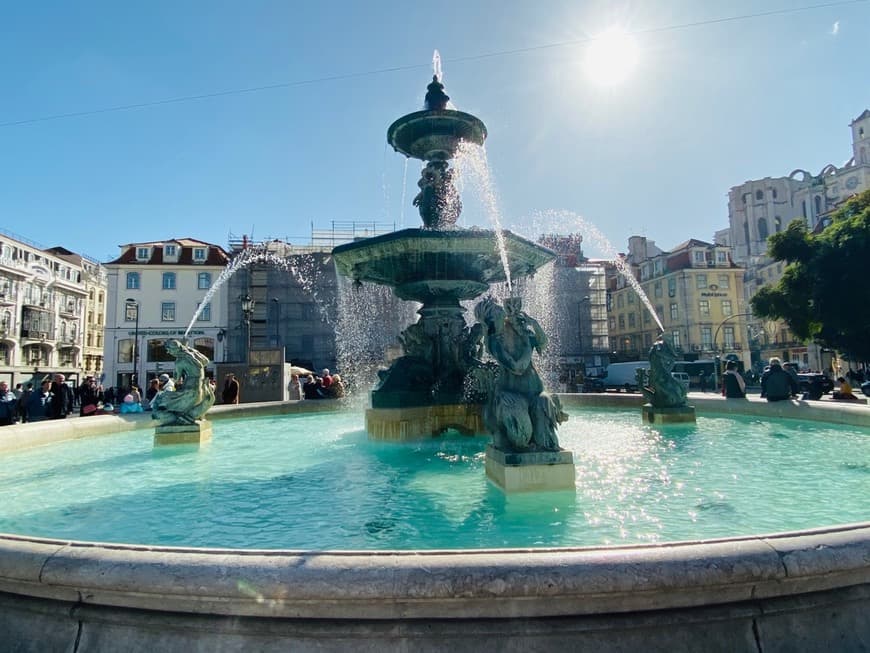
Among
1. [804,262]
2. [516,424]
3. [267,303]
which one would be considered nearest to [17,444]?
[516,424]

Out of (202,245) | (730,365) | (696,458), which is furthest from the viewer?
(202,245)

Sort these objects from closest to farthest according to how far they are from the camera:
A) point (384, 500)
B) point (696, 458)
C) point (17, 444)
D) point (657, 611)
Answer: point (657, 611)
point (384, 500)
point (696, 458)
point (17, 444)

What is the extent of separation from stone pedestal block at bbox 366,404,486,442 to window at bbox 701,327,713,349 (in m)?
54.6

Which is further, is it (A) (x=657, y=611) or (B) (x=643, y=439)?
(B) (x=643, y=439)

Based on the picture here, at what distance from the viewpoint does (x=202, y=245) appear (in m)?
49.0

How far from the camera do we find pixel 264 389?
18.0 meters

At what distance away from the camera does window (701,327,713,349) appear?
55625mm

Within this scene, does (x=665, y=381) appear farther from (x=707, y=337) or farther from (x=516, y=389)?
(x=707, y=337)

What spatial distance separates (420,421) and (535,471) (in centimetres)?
368

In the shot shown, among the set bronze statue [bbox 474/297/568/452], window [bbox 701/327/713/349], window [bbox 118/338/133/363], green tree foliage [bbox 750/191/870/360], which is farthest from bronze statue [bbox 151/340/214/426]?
window [bbox 701/327/713/349]

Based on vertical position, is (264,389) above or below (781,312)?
below

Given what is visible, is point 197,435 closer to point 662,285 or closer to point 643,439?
point 643,439

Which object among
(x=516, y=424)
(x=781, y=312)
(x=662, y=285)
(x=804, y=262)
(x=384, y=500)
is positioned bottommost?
(x=384, y=500)

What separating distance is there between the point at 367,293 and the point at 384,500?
34.6 metres
